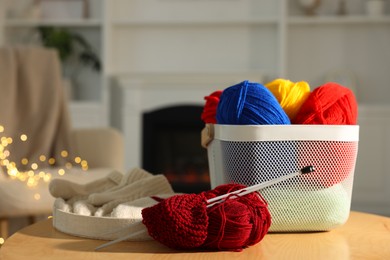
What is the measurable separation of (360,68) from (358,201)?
87 cm

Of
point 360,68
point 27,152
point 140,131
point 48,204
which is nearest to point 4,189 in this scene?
point 48,204

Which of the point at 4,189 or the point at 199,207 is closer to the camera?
the point at 199,207

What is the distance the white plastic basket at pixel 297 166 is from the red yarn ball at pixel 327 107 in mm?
20

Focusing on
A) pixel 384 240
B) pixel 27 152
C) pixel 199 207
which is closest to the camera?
pixel 199 207

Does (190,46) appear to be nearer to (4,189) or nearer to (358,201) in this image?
(358,201)

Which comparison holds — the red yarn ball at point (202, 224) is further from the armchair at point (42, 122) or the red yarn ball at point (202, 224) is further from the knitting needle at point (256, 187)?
the armchair at point (42, 122)

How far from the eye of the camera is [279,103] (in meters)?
1.12

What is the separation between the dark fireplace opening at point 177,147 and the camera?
172 inches

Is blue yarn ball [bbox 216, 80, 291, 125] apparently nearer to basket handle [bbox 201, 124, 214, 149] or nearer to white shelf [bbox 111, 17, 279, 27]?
basket handle [bbox 201, 124, 214, 149]

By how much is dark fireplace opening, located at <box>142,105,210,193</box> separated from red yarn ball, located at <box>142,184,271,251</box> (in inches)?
132

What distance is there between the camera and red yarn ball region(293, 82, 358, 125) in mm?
1088

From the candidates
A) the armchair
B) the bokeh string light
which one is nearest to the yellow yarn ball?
the bokeh string light

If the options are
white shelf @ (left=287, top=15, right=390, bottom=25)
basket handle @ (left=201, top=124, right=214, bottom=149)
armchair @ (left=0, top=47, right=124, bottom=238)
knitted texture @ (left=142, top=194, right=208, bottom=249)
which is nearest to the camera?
knitted texture @ (left=142, top=194, right=208, bottom=249)

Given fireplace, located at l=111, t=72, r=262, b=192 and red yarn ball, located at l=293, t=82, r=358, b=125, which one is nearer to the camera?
red yarn ball, located at l=293, t=82, r=358, b=125
